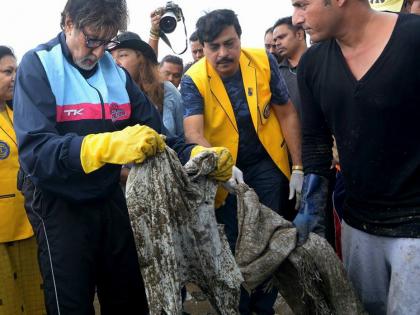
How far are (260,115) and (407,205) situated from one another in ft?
4.17

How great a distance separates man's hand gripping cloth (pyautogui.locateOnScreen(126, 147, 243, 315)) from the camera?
173 cm

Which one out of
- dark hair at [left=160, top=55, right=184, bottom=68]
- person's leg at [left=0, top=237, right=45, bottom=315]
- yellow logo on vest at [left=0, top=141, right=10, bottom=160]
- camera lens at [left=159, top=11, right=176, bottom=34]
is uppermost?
camera lens at [left=159, top=11, right=176, bottom=34]

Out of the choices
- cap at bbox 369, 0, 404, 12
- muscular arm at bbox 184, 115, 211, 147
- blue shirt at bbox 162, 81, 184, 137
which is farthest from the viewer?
cap at bbox 369, 0, 404, 12

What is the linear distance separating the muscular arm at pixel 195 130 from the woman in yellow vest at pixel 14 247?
3.37ft

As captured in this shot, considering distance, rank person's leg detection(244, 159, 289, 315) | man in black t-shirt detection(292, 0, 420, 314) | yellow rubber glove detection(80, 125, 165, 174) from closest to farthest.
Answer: yellow rubber glove detection(80, 125, 165, 174) < man in black t-shirt detection(292, 0, 420, 314) < person's leg detection(244, 159, 289, 315)

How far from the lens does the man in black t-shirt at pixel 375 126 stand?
1811mm

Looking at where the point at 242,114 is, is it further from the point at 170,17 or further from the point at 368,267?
the point at 368,267

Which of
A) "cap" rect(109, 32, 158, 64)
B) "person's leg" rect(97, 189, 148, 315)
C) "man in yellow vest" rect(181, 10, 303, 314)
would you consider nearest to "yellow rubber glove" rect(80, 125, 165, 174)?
"person's leg" rect(97, 189, 148, 315)

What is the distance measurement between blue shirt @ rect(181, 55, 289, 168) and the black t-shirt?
897 mm

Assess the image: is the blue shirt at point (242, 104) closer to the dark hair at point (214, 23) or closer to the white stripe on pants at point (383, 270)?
the dark hair at point (214, 23)

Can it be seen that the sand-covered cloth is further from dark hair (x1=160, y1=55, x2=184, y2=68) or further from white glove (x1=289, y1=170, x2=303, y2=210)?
dark hair (x1=160, y1=55, x2=184, y2=68)

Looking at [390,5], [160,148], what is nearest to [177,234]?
[160,148]

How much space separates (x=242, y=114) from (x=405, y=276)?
4.75ft

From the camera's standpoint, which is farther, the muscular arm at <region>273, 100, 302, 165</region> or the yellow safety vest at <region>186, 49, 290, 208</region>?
the muscular arm at <region>273, 100, 302, 165</region>
